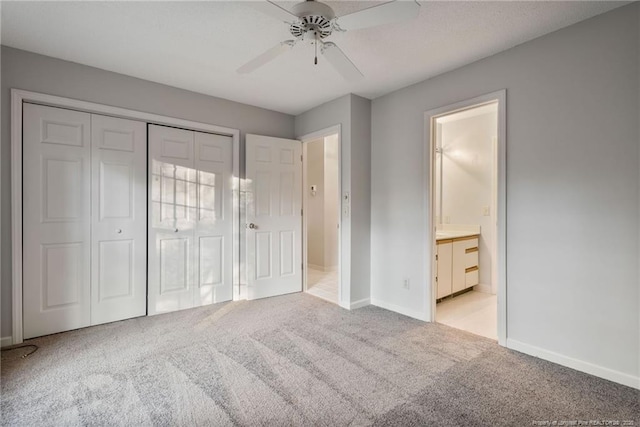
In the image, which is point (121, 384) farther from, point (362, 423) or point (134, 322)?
point (362, 423)

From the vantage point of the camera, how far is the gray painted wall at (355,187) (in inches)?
142

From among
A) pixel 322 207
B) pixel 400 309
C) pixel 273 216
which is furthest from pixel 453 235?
pixel 322 207

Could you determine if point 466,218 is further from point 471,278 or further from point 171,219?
point 171,219

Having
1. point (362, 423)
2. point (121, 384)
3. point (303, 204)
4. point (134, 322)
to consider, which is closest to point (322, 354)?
point (362, 423)

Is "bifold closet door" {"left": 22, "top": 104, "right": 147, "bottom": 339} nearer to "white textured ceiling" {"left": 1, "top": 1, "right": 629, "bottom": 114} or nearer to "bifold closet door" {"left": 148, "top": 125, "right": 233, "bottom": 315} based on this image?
"bifold closet door" {"left": 148, "top": 125, "right": 233, "bottom": 315}

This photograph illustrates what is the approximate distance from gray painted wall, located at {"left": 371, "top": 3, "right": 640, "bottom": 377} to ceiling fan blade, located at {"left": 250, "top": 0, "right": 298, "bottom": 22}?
1.91 metres

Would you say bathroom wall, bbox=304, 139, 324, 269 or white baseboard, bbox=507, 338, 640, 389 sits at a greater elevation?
bathroom wall, bbox=304, 139, 324, 269

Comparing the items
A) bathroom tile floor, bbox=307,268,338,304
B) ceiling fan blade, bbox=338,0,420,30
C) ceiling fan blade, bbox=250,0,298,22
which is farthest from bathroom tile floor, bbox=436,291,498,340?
ceiling fan blade, bbox=250,0,298,22

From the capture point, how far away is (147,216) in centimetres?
328

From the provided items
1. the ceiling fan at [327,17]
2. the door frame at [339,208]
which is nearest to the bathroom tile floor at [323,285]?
the door frame at [339,208]

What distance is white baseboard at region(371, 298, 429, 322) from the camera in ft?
10.6

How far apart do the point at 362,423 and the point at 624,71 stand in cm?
269

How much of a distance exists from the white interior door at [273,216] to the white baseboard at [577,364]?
2603 millimetres

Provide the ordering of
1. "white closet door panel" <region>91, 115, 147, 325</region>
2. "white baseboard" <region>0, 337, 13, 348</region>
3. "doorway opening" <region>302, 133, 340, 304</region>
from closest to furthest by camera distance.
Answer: "white baseboard" <region>0, 337, 13, 348</region> < "white closet door panel" <region>91, 115, 147, 325</region> < "doorway opening" <region>302, 133, 340, 304</region>
